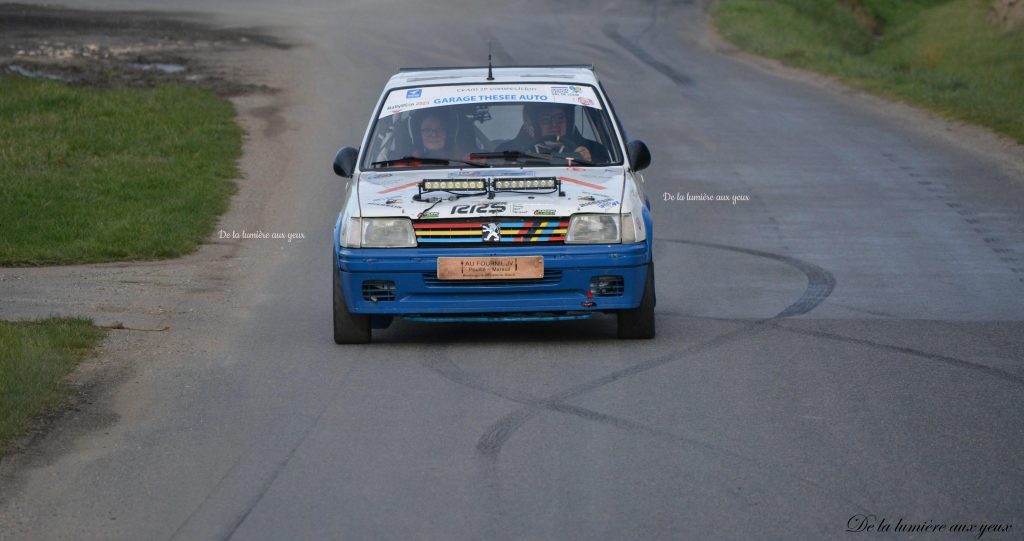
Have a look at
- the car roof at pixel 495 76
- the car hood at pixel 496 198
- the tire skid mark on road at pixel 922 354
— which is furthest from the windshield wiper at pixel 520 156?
the tire skid mark on road at pixel 922 354

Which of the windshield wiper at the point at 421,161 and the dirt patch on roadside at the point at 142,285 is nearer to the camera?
the dirt patch on roadside at the point at 142,285

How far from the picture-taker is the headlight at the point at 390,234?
8836 millimetres

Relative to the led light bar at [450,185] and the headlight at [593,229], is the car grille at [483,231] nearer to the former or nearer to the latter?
the headlight at [593,229]

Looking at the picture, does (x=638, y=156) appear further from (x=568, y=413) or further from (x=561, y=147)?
(x=568, y=413)

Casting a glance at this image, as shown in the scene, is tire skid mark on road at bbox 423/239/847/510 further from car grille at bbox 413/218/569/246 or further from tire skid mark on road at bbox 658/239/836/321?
car grille at bbox 413/218/569/246

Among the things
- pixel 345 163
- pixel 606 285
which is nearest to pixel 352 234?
pixel 345 163

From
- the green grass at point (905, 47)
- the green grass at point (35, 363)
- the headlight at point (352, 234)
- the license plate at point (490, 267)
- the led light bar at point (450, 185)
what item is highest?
the led light bar at point (450, 185)

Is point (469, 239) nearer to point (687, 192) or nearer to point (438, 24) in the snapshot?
point (687, 192)

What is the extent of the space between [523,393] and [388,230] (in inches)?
61.3

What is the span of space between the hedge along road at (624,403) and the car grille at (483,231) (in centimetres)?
68

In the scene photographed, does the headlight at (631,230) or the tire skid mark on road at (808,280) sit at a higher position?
the headlight at (631,230)

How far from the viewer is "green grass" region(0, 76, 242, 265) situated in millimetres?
13609

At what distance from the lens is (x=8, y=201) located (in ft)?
49.8

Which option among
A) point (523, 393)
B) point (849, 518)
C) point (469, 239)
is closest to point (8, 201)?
point (469, 239)
